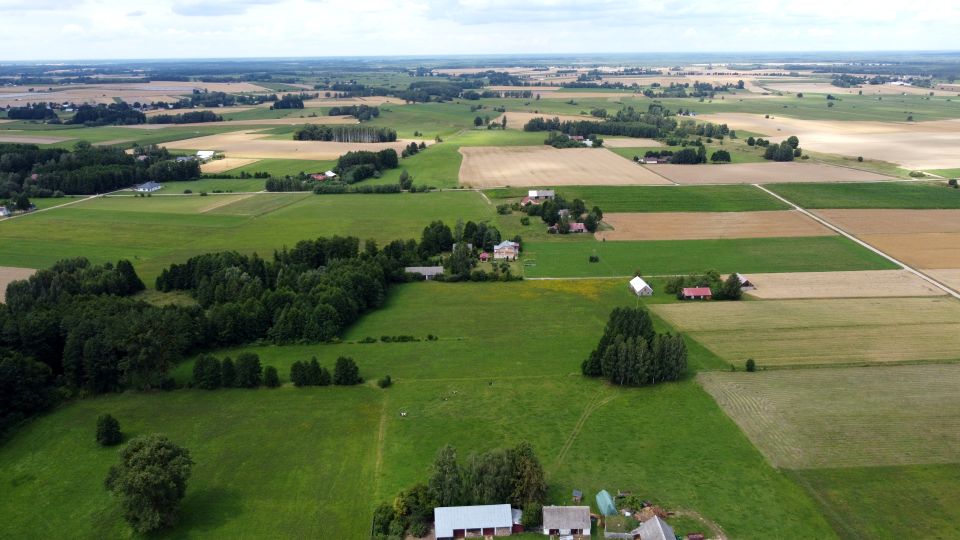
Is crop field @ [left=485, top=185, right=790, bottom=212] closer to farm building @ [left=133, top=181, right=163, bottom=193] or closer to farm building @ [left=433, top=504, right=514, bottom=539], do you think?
farm building @ [left=133, top=181, right=163, bottom=193]

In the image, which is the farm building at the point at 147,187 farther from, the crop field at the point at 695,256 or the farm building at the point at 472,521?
the farm building at the point at 472,521

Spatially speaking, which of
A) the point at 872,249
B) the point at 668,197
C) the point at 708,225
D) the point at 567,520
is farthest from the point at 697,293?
the point at 668,197

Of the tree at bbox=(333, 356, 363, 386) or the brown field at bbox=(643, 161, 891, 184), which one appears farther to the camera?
the brown field at bbox=(643, 161, 891, 184)

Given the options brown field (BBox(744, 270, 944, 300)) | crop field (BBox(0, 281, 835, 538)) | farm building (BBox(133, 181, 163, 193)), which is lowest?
crop field (BBox(0, 281, 835, 538))

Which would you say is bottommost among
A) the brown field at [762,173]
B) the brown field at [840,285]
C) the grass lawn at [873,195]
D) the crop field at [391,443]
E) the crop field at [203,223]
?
the crop field at [391,443]

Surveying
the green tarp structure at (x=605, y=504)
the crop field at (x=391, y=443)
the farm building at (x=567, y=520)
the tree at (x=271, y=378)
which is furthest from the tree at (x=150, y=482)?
the green tarp structure at (x=605, y=504)

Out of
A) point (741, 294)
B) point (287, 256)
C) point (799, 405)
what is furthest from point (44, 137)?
point (799, 405)

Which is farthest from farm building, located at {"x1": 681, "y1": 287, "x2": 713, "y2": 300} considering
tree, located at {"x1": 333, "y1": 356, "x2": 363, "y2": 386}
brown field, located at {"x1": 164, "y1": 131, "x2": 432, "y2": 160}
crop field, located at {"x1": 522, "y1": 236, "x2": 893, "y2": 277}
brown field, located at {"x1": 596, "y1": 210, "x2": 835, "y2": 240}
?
brown field, located at {"x1": 164, "y1": 131, "x2": 432, "y2": 160}

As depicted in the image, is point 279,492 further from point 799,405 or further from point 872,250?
point 872,250
